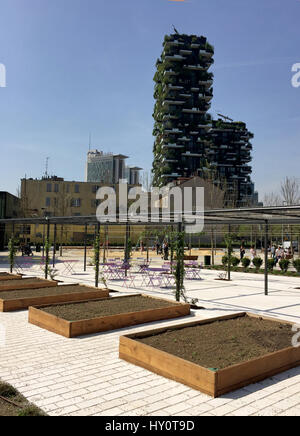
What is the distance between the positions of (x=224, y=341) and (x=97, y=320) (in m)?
2.74

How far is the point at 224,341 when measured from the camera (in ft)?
20.2

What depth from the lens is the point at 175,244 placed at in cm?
1027

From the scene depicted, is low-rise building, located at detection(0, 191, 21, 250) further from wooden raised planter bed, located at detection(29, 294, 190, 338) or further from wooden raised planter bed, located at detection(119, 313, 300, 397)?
wooden raised planter bed, located at detection(119, 313, 300, 397)

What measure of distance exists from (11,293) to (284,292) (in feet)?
30.5

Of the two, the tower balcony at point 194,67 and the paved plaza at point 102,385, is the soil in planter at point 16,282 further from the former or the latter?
the tower balcony at point 194,67

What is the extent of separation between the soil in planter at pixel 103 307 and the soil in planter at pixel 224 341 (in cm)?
210

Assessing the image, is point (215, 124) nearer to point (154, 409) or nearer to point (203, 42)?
point (203, 42)

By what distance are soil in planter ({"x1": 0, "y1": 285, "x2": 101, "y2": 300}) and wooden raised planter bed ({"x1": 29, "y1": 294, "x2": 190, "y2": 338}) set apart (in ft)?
6.55

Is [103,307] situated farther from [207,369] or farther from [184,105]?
[184,105]

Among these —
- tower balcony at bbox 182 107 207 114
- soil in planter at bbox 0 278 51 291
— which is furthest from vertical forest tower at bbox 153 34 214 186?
soil in planter at bbox 0 278 51 291

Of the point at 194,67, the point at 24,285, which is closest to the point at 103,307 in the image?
the point at 24,285

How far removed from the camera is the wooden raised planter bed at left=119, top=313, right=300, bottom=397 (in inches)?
184

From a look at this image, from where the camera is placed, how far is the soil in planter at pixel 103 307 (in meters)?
8.18
